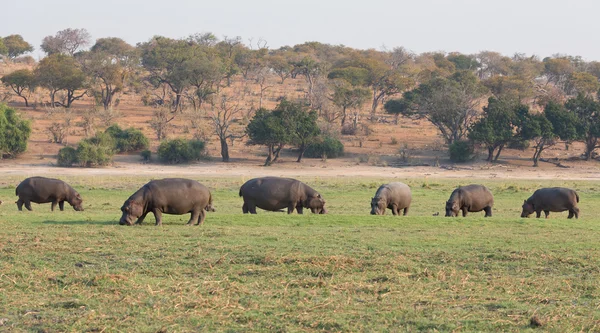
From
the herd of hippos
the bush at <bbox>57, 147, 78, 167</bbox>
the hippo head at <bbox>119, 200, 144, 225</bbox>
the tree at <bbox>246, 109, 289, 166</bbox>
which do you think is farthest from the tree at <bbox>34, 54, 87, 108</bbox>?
the hippo head at <bbox>119, 200, 144, 225</bbox>

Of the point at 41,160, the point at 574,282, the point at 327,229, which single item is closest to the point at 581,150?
the point at 41,160

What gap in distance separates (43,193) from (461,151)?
3031 cm

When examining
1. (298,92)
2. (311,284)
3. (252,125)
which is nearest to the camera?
(311,284)

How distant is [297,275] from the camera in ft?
35.8

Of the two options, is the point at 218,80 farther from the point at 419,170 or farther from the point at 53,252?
the point at 53,252

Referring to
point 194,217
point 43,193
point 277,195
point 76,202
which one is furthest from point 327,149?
point 194,217

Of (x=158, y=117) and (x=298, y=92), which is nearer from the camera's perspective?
(x=158, y=117)

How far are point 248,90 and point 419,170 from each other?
28739 mm

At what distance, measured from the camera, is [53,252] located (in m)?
12.3

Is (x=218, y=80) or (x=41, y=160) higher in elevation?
(x=218, y=80)

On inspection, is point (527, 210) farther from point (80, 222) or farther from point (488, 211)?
point (80, 222)

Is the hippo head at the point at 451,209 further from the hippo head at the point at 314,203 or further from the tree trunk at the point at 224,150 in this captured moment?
the tree trunk at the point at 224,150

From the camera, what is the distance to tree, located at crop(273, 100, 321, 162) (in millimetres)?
46200

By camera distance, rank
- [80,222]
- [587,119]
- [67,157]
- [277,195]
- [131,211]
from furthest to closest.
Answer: [587,119] → [67,157] → [277,195] → [80,222] → [131,211]
